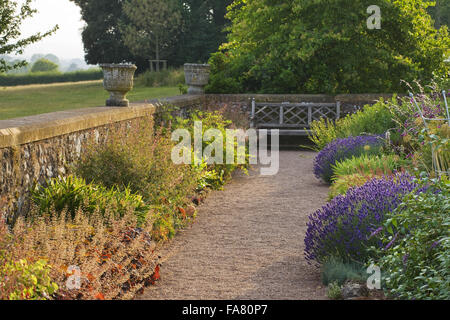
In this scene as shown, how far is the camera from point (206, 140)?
855 cm

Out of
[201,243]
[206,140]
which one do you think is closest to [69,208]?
[201,243]

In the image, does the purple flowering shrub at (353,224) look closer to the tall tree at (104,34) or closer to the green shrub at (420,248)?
the green shrub at (420,248)

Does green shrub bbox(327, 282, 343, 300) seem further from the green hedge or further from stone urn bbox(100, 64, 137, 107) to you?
the green hedge

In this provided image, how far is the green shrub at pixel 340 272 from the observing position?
161 inches

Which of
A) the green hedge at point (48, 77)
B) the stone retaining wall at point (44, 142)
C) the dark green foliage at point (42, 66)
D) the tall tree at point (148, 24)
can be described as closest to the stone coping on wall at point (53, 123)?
the stone retaining wall at point (44, 142)

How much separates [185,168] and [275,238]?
5.15 feet

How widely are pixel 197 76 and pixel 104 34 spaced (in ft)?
74.7

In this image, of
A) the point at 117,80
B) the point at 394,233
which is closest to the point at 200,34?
the point at 117,80

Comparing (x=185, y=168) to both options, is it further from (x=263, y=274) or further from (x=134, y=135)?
(x=263, y=274)

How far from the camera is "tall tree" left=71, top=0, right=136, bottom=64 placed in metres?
33.6

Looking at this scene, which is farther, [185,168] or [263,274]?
[185,168]

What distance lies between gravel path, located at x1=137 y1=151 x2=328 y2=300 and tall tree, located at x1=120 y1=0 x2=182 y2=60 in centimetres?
2377

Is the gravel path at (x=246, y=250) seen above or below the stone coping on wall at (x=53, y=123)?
below

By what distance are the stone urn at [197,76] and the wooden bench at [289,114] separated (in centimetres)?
128
